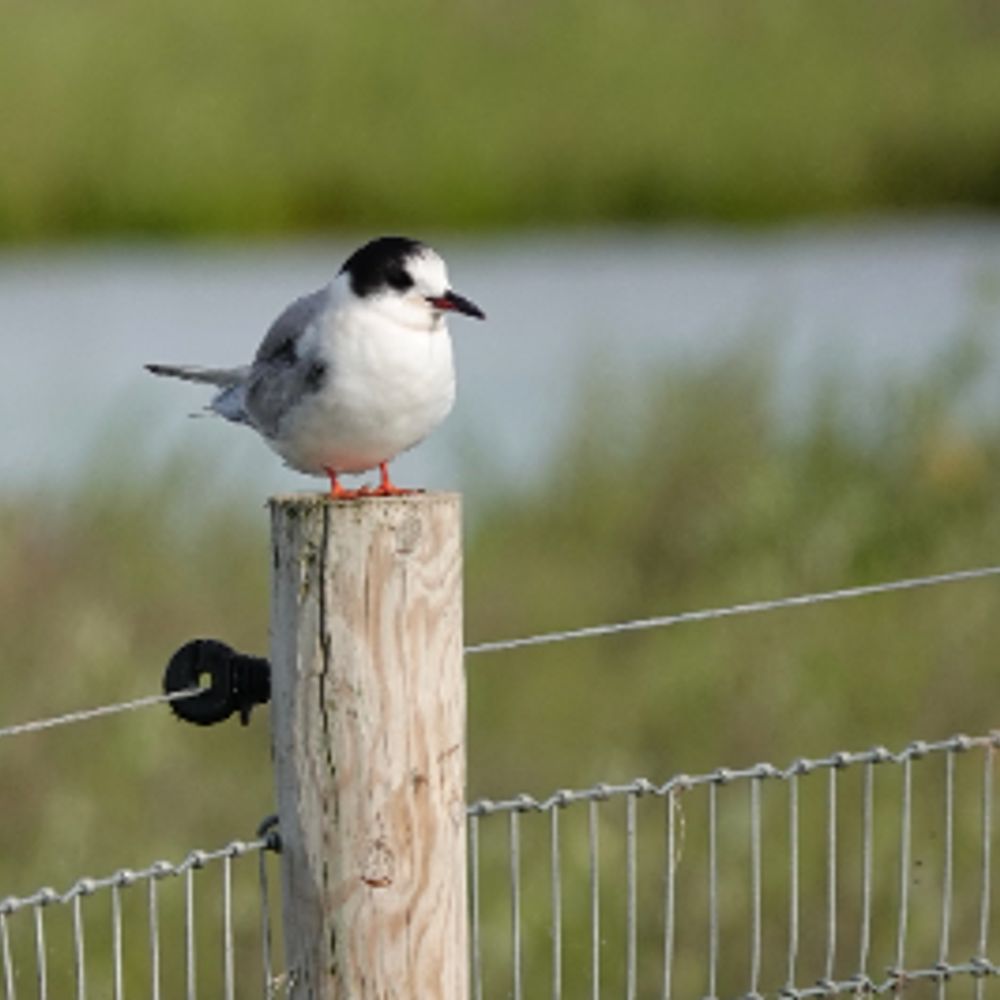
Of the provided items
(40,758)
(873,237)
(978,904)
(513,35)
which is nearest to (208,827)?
(40,758)

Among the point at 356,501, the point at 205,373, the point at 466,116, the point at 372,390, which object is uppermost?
the point at 466,116

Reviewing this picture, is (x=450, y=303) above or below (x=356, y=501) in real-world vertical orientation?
above

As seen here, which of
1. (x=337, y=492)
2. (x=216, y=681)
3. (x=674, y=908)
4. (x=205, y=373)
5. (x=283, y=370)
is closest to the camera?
(x=216, y=681)

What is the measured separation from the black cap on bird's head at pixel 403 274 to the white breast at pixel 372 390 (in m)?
0.04

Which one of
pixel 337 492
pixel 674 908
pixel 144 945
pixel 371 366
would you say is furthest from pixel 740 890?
pixel 337 492

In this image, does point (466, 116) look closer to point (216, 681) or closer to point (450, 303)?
point (450, 303)

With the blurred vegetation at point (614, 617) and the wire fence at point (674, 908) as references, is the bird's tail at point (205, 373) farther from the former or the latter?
the blurred vegetation at point (614, 617)

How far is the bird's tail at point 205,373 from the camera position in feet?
13.7

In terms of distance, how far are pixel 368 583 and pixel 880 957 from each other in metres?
2.61

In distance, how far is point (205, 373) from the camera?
427cm

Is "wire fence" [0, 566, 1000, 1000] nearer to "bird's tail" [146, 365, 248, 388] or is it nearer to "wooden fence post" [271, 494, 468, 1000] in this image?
"bird's tail" [146, 365, 248, 388]

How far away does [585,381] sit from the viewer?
27.5 feet

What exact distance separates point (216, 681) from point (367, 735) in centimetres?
31

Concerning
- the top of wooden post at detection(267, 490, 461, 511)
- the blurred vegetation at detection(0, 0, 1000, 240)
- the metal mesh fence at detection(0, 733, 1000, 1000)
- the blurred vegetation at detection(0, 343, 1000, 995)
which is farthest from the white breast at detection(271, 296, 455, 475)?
the blurred vegetation at detection(0, 0, 1000, 240)
